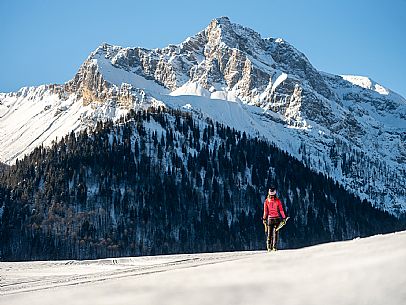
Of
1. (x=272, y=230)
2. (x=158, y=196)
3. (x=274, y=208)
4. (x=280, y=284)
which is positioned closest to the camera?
(x=280, y=284)

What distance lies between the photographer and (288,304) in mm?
4105

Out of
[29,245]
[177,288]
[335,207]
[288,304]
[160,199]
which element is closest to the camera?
[288,304]

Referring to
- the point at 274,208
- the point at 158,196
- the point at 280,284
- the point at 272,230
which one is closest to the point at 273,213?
the point at 274,208

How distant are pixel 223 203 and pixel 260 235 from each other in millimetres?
11031

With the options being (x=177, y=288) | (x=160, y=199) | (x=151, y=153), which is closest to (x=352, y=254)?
(x=177, y=288)

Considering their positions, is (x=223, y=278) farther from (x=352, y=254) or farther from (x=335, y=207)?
(x=335, y=207)

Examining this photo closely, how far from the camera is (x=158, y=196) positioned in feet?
387

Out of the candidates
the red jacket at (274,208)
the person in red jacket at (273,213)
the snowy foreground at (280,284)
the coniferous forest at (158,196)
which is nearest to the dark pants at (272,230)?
the person in red jacket at (273,213)

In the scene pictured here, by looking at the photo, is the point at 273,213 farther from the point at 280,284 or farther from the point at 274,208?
the point at 280,284

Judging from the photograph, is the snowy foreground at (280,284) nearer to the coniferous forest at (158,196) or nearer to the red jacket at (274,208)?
the red jacket at (274,208)

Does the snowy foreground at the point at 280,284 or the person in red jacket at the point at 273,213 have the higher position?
the person in red jacket at the point at 273,213

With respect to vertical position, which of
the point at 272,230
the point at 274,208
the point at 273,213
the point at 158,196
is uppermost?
the point at 158,196

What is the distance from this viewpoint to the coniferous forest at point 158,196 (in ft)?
345

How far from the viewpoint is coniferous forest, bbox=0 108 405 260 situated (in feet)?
345
